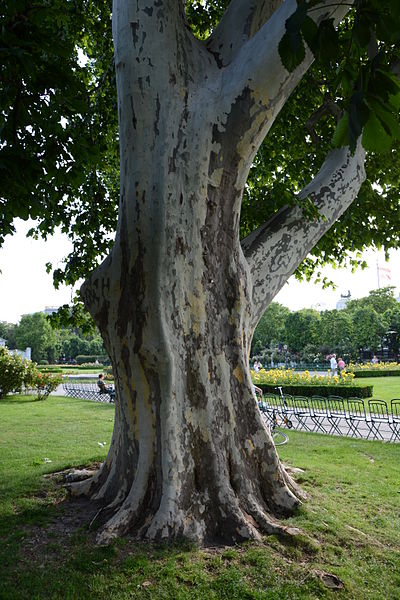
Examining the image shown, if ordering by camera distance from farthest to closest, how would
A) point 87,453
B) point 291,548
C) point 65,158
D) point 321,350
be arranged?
point 321,350 → point 87,453 → point 65,158 → point 291,548

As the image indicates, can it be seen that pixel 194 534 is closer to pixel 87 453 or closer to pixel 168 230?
pixel 168 230

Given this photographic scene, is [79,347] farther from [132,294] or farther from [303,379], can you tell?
[132,294]

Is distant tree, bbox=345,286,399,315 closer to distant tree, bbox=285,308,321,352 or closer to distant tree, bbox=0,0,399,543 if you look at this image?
distant tree, bbox=285,308,321,352

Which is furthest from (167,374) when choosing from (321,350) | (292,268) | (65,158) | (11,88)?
(321,350)

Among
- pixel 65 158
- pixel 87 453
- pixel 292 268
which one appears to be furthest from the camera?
pixel 87 453

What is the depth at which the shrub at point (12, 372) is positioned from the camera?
19688mm

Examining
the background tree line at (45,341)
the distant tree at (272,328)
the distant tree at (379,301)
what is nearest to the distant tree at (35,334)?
the background tree line at (45,341)

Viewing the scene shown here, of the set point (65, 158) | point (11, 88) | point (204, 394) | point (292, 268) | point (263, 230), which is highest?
point (11, 88)

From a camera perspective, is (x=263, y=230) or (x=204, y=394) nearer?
(x=204, y=394)

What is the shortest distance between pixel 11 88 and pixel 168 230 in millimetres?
2210

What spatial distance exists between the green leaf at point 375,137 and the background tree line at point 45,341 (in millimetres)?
52195

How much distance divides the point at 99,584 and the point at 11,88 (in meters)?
4.45

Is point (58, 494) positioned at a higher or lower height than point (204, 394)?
lower

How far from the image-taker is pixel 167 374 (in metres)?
4.15
